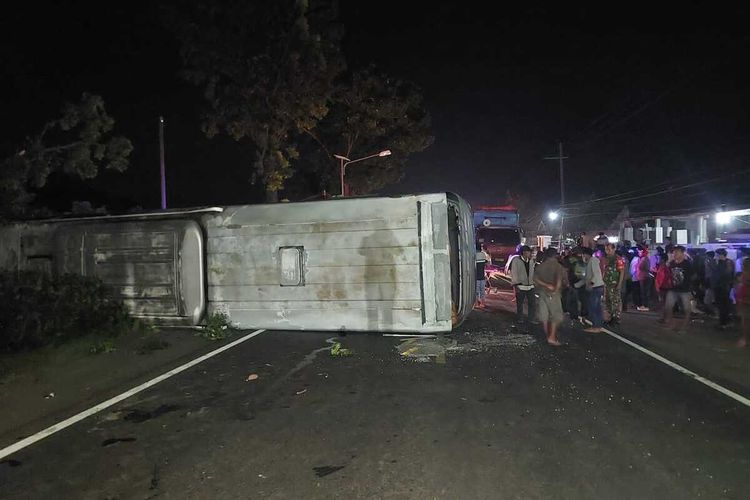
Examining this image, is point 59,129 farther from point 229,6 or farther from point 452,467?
point 452,467

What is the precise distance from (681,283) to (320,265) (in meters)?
7.13

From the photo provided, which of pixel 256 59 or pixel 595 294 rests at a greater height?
pixel 256 59

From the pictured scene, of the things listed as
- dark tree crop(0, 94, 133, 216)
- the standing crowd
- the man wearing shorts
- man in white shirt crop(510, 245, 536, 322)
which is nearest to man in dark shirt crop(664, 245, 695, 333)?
the standing crowd

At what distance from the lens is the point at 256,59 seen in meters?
21.2

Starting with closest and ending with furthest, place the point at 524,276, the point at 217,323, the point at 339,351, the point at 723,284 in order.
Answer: the point at 217,323
the point at 339,351
the point at 723,284
the point at 524,276

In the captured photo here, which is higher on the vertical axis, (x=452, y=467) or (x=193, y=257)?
(x=193, y=257)

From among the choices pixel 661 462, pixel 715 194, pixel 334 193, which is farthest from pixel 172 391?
pixel 715 194

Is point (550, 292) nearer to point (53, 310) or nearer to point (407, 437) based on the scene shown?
point (407, 437)

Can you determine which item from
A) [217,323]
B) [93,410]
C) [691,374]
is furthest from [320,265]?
[691,374]

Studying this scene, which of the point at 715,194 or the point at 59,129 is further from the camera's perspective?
the point at 715,194

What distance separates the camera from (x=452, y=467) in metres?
4.34

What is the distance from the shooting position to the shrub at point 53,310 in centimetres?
803

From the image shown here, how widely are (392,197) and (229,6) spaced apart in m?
17.0

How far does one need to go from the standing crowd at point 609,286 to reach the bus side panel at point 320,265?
299 centimetres
